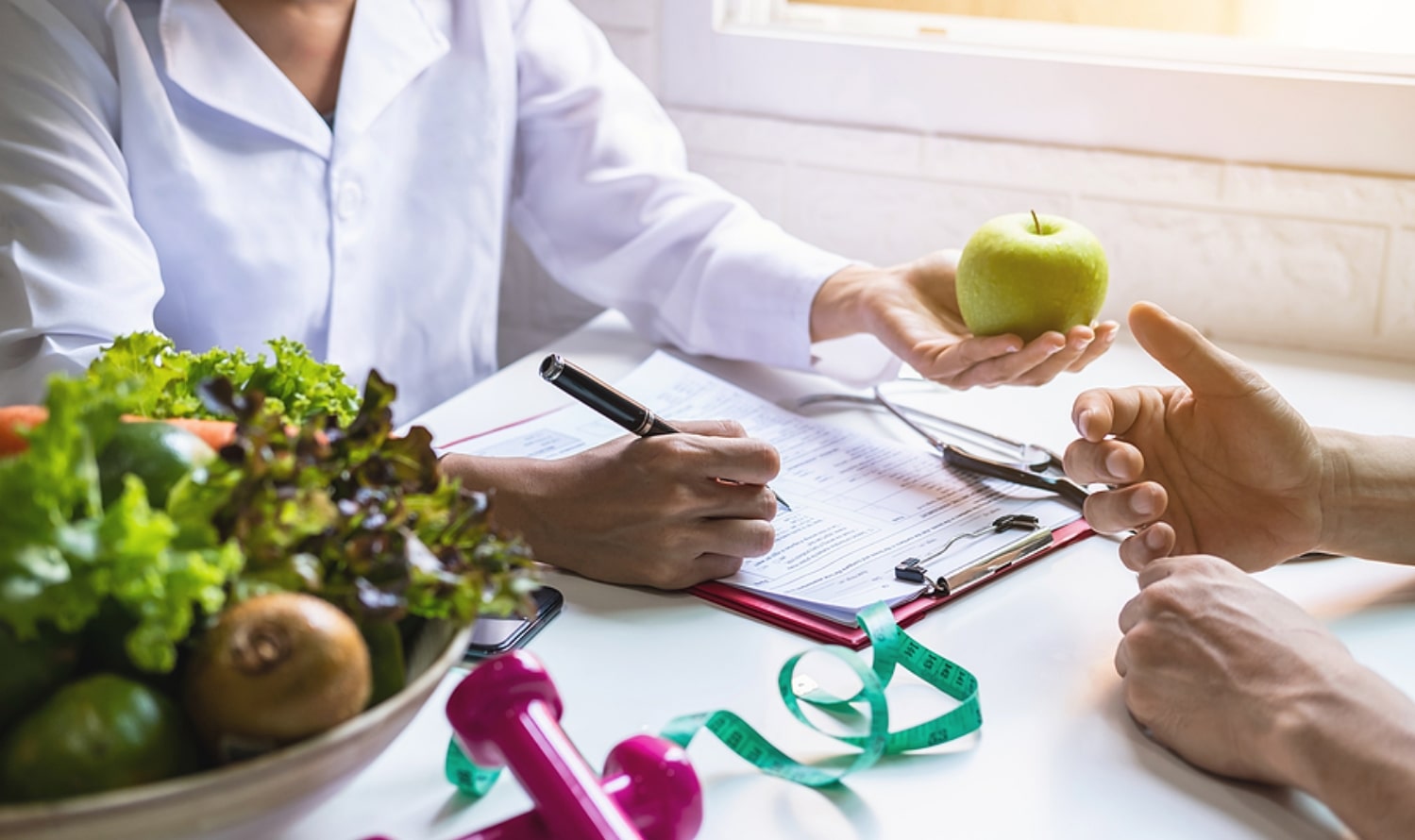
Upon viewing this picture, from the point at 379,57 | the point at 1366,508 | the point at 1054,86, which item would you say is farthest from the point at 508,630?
the point at 1054,86

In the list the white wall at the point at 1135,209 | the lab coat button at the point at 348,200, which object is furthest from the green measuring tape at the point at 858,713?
the white wall at the point at 1135,209

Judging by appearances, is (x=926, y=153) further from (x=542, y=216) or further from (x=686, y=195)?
(x=542, y=216)

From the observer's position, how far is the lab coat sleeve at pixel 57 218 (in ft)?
3.26

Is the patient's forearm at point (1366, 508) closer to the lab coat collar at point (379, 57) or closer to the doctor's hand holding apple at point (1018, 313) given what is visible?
the doctor's hand holding apple at point (1018, 313)

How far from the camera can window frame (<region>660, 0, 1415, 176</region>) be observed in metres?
1.42

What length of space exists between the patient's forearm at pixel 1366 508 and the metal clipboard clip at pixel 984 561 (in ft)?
0.65

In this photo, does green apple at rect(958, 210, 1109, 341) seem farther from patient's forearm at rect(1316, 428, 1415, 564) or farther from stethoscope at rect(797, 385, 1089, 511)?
patient's forearm at rect(1316, 428, 1415, 564)

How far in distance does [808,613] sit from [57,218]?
0.66 m

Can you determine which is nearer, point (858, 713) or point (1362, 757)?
point (1362, 757)

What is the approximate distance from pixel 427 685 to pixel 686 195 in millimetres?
1023

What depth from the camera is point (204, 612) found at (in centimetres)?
49

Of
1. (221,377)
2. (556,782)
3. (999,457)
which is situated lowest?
(999,457)

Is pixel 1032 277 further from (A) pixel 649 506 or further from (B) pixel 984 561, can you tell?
(A) pixel 649 506

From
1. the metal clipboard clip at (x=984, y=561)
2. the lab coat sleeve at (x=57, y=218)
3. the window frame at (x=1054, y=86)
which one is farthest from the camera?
the window frame at (x=1054, y=86)
